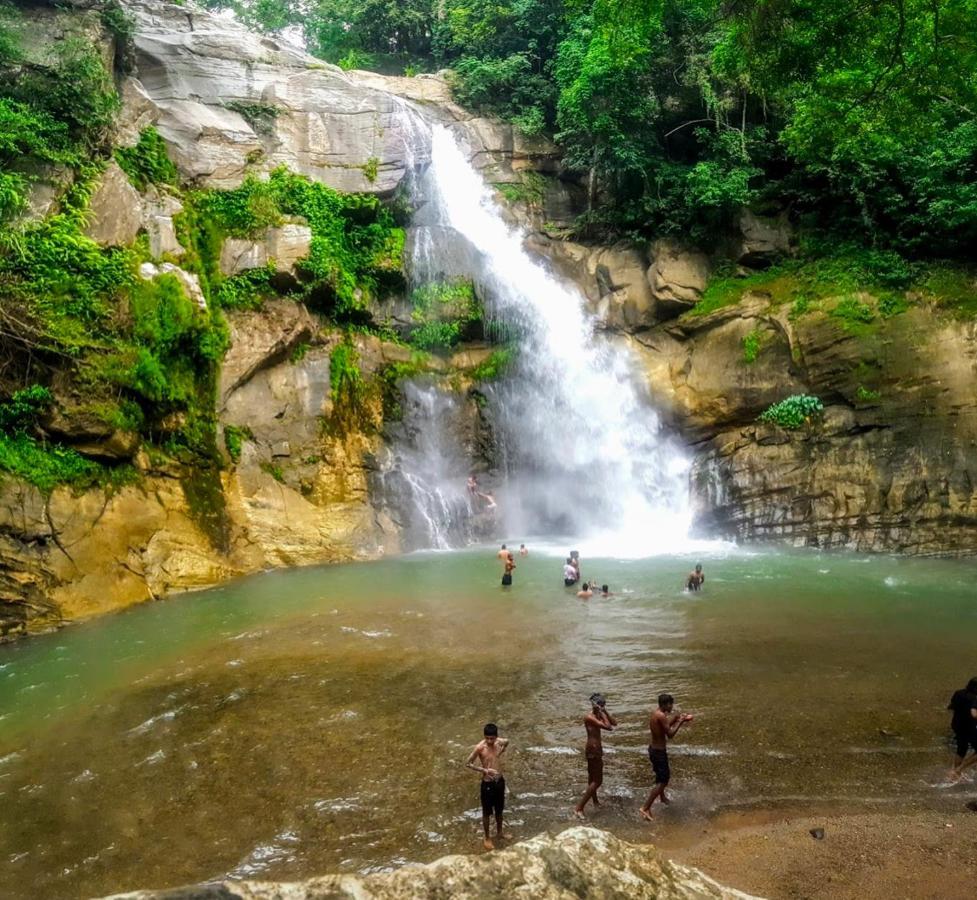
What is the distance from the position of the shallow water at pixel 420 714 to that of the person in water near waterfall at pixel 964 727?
6.8 inches

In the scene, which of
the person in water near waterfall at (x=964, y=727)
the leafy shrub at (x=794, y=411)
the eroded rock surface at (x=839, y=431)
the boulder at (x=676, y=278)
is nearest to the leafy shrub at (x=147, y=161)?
the boulder at (x=676, y=278)

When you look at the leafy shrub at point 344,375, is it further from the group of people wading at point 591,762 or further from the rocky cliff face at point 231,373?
the group of people wading at point 591,762

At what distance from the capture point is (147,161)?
19594 mm

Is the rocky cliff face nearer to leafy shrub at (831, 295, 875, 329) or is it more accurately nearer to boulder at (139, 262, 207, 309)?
boulder at (139, 262, 207, 309)

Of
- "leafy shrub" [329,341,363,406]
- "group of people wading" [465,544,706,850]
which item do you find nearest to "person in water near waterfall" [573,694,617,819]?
"group of people wading" [465,544,706,850]

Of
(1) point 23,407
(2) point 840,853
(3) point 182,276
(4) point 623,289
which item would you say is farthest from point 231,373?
(2) point 840,853

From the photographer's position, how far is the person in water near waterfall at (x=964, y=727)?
6723mm

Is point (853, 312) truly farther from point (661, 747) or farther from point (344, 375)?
point (661, 747)

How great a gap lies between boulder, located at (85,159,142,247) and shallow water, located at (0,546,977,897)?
9141mm

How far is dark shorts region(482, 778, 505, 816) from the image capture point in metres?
5.98

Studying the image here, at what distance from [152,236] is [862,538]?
19.9 m

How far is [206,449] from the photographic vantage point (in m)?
17.8

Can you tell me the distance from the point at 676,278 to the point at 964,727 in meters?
18.1

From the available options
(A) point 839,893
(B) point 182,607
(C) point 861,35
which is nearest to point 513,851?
(A) point 839,893
